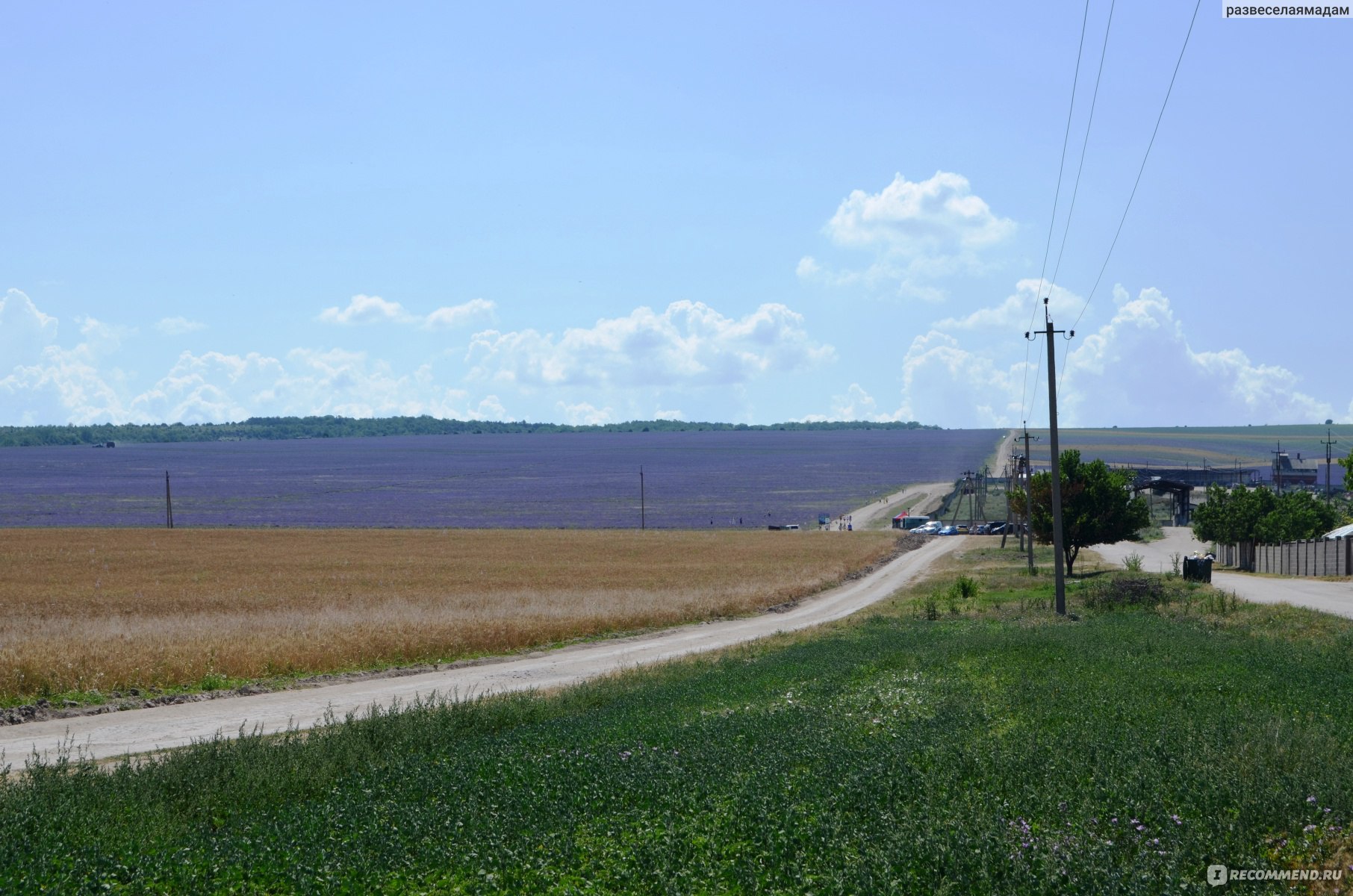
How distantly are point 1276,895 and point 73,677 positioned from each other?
24.2 metres

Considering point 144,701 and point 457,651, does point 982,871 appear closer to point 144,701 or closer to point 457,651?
point 144,701

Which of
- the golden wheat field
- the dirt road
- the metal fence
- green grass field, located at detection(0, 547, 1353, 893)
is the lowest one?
the dirt road

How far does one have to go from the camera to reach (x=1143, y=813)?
828 centimetres

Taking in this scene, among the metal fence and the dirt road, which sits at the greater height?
the metal fence

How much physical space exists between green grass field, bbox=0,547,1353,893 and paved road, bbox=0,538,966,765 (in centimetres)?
340

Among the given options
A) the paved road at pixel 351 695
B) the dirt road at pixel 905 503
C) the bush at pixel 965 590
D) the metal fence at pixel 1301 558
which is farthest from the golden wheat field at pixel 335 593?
the dirt road at pixel 905 503

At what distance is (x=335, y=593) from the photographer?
149ft

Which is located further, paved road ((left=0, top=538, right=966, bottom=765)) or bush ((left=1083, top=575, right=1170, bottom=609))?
bush ((left=1083, top=575, right=1170, bottom=609))

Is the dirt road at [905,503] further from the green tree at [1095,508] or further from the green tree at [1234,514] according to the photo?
the green tree at [1095,508]

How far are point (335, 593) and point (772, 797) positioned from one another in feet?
130

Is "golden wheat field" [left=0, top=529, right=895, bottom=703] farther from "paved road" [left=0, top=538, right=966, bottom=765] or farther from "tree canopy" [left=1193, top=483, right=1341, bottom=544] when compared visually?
"tree canopy" [left=1193, top=483, right=1341, bottom=544]

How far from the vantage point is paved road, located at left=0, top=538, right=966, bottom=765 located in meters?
18.6

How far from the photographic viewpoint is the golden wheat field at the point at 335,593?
86.3ft

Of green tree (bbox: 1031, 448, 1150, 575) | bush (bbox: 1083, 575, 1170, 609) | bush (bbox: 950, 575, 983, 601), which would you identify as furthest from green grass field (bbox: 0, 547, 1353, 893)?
green tree (bbox: 1031, 448, 1150, 575)
